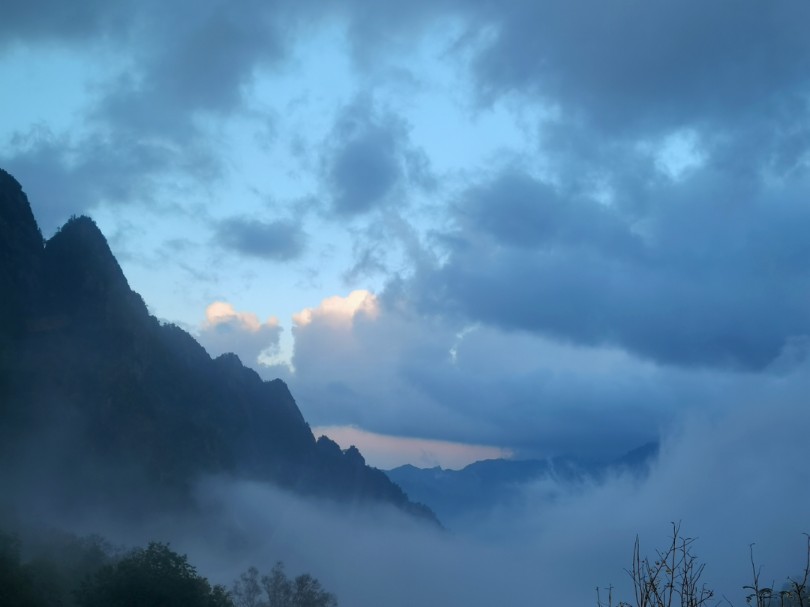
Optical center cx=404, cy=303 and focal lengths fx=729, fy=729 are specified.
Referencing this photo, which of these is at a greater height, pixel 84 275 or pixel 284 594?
pixel 84 275

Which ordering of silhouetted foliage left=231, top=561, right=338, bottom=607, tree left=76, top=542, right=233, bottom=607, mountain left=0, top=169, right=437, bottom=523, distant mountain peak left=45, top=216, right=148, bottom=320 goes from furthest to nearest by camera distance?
distant mountain peak left=45, top=216, right=148, bottom=320 → mountain left=0, top=169, right=437, bottom=523 → silhouetted foliage left=231, top=561, right=338, bottom=607 → tree left=76, top=542, right=233, bottom=607

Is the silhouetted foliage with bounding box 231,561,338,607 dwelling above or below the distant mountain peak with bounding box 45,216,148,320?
below

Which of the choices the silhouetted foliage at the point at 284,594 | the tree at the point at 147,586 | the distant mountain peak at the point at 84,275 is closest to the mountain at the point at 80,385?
the distant mountain peak at the point at 84,275

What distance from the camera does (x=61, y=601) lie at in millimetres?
44062

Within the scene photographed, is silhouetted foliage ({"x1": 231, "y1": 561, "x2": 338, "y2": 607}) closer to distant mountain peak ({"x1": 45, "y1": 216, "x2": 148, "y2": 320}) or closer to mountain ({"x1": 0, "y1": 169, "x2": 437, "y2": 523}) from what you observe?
mountain ({"x1": 0, "y1": 169, "x2": 437, "y2": 523})

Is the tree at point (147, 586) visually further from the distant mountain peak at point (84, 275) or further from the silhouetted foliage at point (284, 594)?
the distant mountain peak at point (84, 275)

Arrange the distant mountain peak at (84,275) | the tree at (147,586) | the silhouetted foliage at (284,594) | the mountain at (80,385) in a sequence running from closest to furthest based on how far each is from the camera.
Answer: the tree at (147,586) < the silhouetted foliage at (284,594) < the mountain at (80,385) < the distant mountain peak at (84,275)

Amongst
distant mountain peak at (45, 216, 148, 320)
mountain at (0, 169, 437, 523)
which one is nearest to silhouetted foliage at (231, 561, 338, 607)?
mountain at (0, 169, 437, 523)

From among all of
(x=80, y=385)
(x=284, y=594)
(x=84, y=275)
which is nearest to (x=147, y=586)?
(x=284, y=594)

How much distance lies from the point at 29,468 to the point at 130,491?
24142 mm

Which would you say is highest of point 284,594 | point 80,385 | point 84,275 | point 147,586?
point 84,275

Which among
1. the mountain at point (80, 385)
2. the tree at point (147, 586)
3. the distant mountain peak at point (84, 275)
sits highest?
the distant mountain peak at point (84, 275)

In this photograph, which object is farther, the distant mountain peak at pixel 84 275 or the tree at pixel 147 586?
the distant mountain peak at pixel 84 275

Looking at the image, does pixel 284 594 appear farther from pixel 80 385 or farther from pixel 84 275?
pixel 84 275
